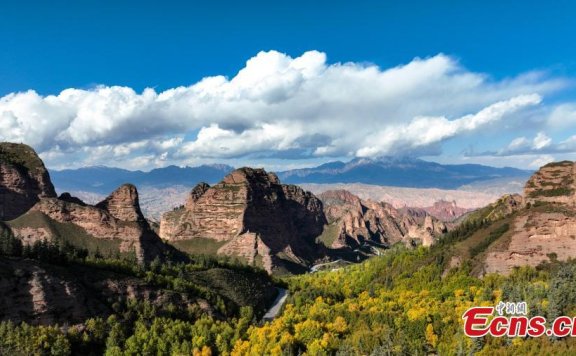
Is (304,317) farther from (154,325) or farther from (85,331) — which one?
(85,331)

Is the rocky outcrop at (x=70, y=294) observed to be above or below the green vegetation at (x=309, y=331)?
above

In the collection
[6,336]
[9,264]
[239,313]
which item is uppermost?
[9,264]

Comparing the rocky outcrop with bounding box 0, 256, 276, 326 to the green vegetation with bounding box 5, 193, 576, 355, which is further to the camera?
the rocky outcrop with bounding box 0, 256, 276, 326

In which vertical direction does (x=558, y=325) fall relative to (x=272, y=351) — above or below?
above

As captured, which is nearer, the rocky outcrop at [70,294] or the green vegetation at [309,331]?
the green vegetation at [309,331]

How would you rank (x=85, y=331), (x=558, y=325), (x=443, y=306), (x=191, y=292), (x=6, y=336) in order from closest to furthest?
(x=558, y=325), (x=6, y=336), (x=85, y=331), (x=443, y=306), (x=191, y=292)

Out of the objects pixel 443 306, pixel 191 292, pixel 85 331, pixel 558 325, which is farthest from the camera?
pixel 191 292

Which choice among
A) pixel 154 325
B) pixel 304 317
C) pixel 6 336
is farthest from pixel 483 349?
pixel 6 336

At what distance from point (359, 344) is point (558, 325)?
153 ft

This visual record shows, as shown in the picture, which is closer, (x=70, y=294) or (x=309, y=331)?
(x=309, y=331)

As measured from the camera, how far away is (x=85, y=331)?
148 m

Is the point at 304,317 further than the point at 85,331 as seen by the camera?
Yes

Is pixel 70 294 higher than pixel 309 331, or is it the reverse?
Result: pixel 70 294

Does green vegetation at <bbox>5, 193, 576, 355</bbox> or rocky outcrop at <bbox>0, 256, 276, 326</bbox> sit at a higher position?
rocky outcrop at <bbox>0, 256, 276, 326</bbox>
